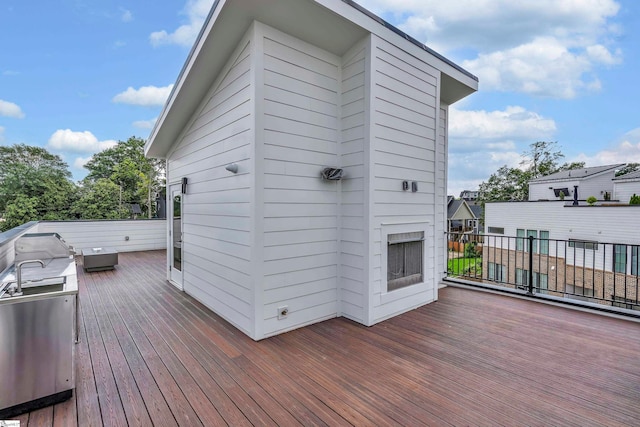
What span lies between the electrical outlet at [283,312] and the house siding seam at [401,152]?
1.04 metres

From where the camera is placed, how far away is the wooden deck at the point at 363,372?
1837mm

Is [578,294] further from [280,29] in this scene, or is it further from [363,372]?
[280,29]

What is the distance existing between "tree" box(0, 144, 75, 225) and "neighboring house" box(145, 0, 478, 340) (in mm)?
16780

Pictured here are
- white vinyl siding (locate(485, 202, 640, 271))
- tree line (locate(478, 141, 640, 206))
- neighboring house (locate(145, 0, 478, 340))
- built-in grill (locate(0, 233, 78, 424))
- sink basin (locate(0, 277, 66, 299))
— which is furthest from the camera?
tree line (locate(478, 141, 640, 206))

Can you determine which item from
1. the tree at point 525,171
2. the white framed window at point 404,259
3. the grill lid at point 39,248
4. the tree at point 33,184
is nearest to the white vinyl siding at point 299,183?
the white framed window at point 404,259

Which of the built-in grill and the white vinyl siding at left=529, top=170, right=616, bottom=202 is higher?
the white vinyl siding at left=529, top=170, right=616, bottom=202

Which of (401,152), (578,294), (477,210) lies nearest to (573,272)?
(578,294)

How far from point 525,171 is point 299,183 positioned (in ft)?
81.5

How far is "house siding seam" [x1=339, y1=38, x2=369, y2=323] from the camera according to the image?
3.36 metres

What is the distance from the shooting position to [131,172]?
60.0 feet

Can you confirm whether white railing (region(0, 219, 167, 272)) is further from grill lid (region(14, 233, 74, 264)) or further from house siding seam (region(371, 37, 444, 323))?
house siding seam (region(371, 37, 444, 323))

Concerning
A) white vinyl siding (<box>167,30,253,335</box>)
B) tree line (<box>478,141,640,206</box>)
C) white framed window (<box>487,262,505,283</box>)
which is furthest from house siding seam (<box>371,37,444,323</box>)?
tree line (<box>478,141,640,206</box>)

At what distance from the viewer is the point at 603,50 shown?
977 cm

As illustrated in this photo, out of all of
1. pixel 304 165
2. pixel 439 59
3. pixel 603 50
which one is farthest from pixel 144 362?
pixel 603 50
